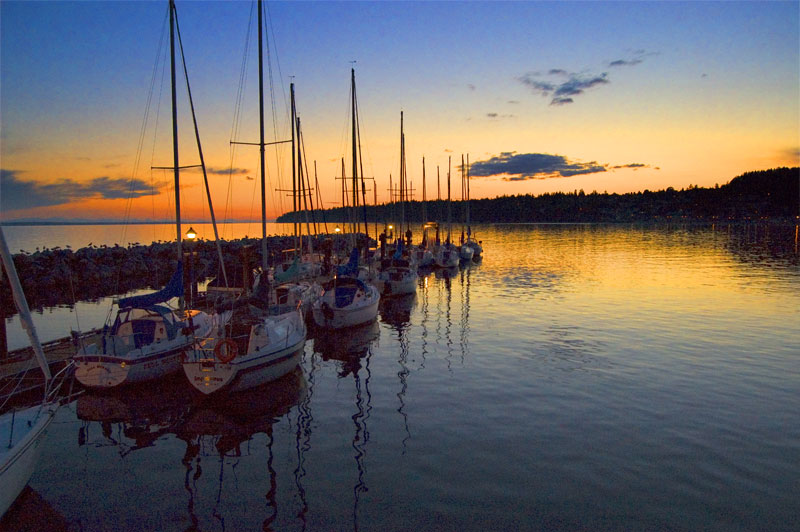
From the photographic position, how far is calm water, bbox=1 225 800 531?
349 inches

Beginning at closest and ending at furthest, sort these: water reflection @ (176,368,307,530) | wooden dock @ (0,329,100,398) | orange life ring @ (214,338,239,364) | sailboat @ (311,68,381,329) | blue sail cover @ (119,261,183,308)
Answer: water reflection @ (176,368,307,530) < wooden dock @ (0,329,100,398) < orange life ring @ (214,338,239,364) < blue sail cover @ (119,261,183,308) < sailboat @ (311,68,381,329)

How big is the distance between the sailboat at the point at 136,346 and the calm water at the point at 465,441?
2.31 ft

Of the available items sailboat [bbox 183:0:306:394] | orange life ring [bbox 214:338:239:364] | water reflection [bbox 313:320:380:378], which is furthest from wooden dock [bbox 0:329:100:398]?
water reflection [bbox 313:320:380:378]

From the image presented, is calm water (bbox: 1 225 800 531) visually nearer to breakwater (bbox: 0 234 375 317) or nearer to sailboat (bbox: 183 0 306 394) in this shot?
sailboat (bbox: 183 0 306 394)

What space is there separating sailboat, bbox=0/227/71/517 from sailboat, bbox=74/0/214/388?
485 centimetres

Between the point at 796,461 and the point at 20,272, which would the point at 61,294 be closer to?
the point at 20,272

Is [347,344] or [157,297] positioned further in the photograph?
[347,344]

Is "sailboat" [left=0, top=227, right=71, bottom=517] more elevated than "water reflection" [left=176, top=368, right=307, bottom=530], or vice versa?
"sailboat" [left=0, top=227, right=71, bottom=517]

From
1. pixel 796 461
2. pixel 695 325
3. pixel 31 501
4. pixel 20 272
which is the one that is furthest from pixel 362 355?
pixel 20 272

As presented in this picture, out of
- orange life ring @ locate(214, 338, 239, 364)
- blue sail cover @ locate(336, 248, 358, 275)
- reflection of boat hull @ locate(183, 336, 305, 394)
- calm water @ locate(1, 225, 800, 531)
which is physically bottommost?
calm water @ locate(1, 225, 800, 531)

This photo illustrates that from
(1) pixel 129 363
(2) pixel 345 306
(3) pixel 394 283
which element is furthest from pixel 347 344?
(3) pixel 394 283

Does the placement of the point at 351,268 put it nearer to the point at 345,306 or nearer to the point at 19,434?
the point at 345,306

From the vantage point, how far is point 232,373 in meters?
14.1

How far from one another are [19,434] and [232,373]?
5543 mm
